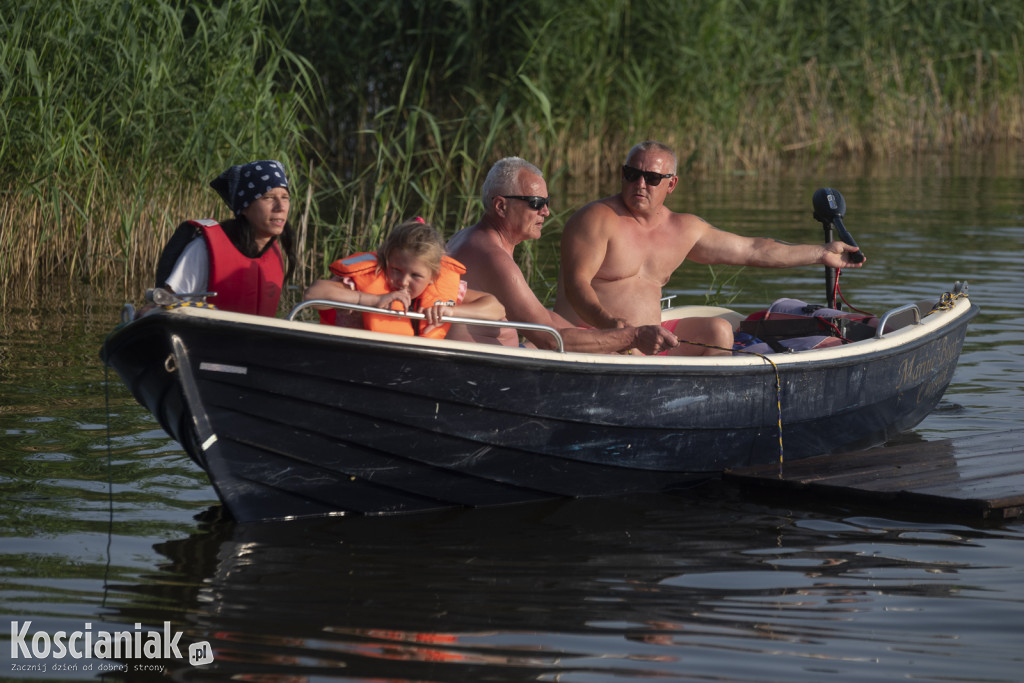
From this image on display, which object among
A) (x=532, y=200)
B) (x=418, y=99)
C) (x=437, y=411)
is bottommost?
(x=437, y=411)

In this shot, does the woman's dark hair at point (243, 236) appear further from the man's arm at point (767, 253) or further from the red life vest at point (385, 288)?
the man's arm at point (767, 253)

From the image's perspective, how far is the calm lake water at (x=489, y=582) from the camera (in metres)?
3.55

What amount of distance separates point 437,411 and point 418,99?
9.67 m

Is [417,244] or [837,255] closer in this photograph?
[417,244]

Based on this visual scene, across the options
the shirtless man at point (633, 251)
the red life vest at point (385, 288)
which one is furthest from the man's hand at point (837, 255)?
the red life vest at point (385, 288)

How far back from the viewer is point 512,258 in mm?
5262

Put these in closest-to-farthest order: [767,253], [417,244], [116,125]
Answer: [417,244] < [767,253] < [116,125]

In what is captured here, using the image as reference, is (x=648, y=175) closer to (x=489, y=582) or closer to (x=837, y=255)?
(x=837, y=255)

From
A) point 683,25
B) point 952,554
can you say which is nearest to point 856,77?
point 683,25

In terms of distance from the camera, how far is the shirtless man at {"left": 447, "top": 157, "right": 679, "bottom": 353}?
5.14m

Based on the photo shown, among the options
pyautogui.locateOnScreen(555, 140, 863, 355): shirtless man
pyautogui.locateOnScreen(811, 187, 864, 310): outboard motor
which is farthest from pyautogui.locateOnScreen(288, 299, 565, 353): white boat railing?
pyautogui.locateOnScreen(811, 187, 864, 310): outboard motor

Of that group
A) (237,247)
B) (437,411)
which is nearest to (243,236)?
(237,247)

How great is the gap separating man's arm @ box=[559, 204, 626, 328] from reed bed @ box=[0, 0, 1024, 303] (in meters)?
2.17

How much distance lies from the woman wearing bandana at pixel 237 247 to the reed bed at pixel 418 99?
Answer: 3.08 metres
